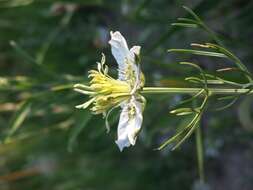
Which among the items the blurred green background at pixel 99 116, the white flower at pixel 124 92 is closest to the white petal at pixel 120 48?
the white flower at pixel 124 92

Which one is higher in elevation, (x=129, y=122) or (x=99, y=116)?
(x=129, y=122)

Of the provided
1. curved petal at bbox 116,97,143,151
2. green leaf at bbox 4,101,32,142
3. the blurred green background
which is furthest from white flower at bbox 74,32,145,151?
green leaf at bbox 4,101,32,142

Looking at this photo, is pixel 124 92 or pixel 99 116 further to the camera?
pixel 99 116

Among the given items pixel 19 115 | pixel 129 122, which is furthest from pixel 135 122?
pixel 19 115

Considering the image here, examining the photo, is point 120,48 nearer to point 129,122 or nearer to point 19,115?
point 129,122

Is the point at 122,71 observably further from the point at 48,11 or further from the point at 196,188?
the point at 196,188

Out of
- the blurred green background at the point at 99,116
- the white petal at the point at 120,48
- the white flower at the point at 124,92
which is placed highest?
the white petal at the point at 120,48

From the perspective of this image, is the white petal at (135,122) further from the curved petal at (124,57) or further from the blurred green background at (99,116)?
the blurred green background at (99,116)

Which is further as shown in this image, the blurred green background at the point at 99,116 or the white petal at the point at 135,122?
the blurred green background at the point at 99,116
